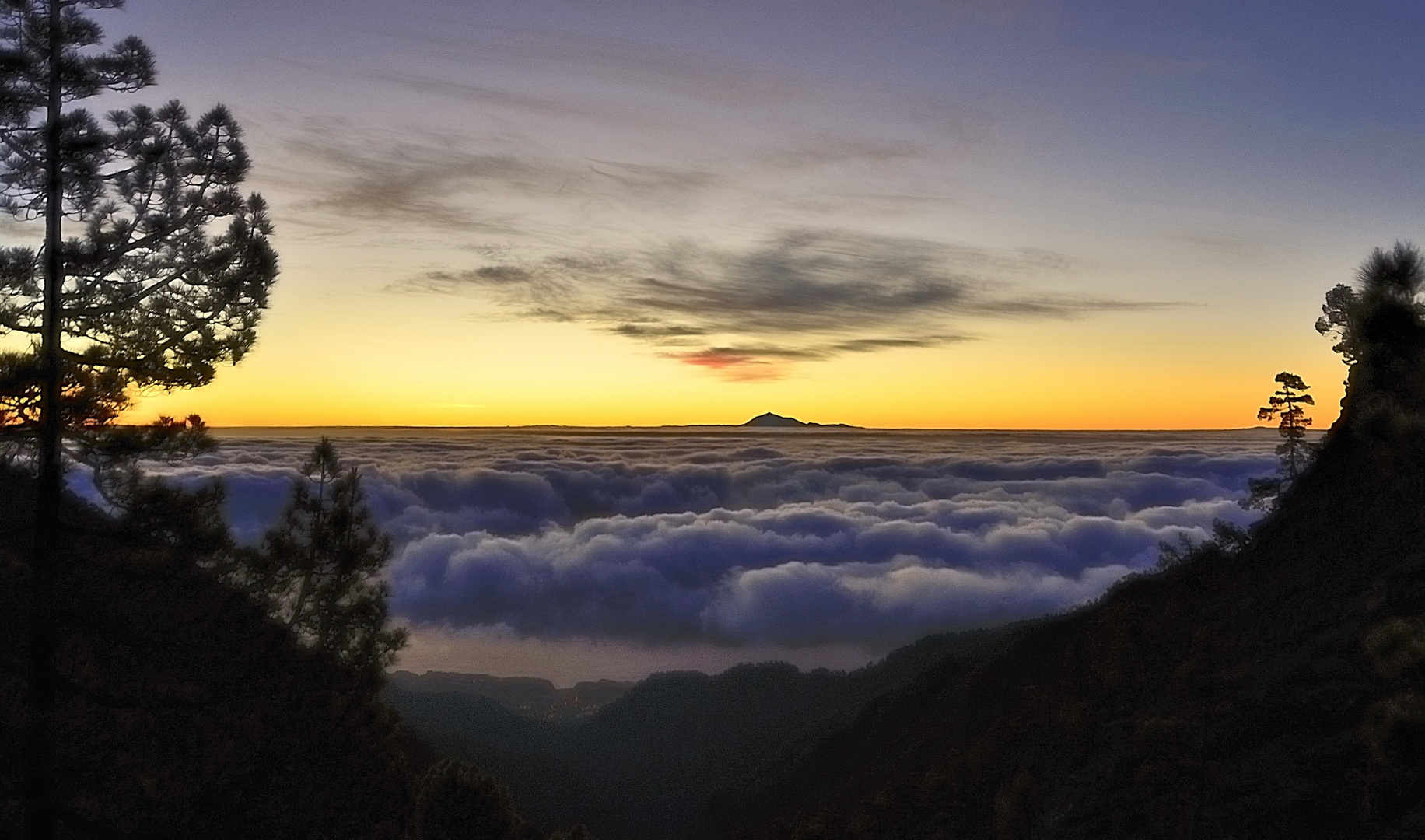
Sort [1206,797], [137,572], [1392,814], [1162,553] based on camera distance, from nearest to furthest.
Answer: [1392,814] < [1206,797] < [137,572] < [1162,553]

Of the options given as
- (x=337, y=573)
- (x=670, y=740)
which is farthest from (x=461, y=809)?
(x=670, y=740)

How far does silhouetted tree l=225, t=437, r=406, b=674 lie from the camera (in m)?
28.6

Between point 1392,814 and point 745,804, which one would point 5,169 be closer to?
point 1392,814

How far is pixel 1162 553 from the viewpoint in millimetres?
31984

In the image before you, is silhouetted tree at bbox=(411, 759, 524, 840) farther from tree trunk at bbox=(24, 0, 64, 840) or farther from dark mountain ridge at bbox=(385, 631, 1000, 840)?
dark mountain ridge at bbox=(385, 631, 1000, 840)

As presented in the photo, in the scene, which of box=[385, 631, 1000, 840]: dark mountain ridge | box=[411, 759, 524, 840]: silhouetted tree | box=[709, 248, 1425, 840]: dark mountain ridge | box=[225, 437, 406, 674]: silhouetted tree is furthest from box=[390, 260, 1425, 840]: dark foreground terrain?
A: box=[385, 631, 1000, 840]: dark mountain ridge

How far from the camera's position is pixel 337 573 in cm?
2964

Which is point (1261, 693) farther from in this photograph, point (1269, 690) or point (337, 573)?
point (337, 573)

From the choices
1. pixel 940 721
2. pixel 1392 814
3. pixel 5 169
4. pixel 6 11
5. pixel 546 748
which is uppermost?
pixel 6 11

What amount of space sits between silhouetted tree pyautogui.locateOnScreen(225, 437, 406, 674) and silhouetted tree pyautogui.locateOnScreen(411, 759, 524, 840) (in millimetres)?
4359

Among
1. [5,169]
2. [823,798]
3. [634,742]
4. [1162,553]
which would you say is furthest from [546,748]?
[5,169]

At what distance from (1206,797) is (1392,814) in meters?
3.37

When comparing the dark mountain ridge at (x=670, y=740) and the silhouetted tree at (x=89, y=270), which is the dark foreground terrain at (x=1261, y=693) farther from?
the dark mountain ridge at (x=670, y=740)

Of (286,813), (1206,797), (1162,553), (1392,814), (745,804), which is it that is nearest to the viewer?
(1392,814)
